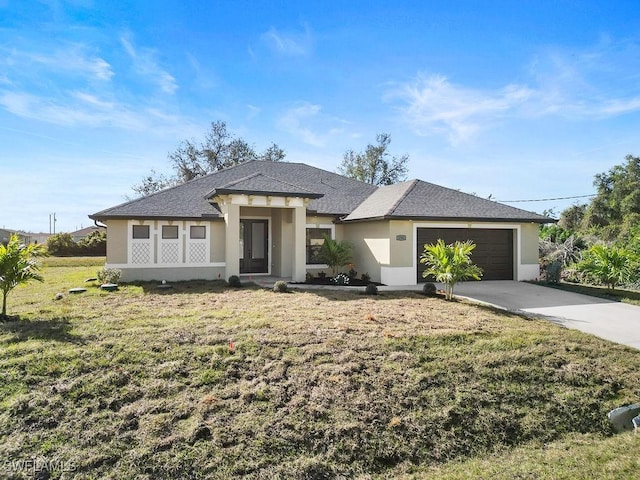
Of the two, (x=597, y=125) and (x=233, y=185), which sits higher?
(x=597, y=125)

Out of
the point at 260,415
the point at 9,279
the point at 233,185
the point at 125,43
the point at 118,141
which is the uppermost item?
the point at 125,43

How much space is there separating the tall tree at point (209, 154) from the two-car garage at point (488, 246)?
24359 mm

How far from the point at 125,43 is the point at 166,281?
8076 millimetres

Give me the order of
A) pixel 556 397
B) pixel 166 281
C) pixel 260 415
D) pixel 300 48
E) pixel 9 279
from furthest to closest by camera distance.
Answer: pixel 166 281
pixel 300 48
pixel 9 279
pixel 556 397
pixel 260 415

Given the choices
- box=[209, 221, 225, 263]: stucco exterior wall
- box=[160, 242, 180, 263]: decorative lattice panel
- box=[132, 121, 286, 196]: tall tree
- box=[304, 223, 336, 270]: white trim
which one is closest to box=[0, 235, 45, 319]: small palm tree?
box=[160, 242, 180, 263]: decorative lattice panel

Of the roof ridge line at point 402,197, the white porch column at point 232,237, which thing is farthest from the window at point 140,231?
the roof ridge line at point 402,197

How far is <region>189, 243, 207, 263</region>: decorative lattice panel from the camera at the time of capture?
14703mm

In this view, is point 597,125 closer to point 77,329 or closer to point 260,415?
point 260,415

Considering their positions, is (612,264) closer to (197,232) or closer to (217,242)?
(217,242)

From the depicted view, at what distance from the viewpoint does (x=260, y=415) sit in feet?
16.0

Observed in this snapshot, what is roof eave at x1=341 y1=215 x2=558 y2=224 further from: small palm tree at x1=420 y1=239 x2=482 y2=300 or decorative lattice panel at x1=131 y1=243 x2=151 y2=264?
decorative lattice panel at x1=131 y1=243 x2=151 y2=264

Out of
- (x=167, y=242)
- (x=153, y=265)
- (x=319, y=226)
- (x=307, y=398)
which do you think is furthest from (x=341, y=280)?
(x=307, y=398)

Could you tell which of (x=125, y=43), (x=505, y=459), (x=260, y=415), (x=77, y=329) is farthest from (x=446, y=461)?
(x=125, y=43)

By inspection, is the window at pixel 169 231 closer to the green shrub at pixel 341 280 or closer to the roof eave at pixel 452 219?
the green shrub at pixel 341 280
